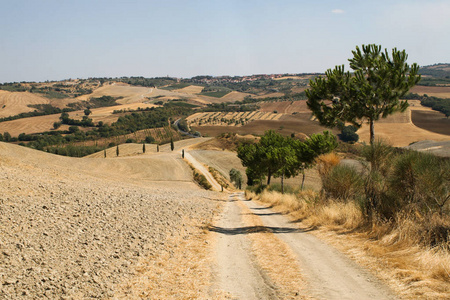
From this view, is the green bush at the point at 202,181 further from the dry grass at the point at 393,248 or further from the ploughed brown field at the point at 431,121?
the ploughed brown field at the point at 431,121

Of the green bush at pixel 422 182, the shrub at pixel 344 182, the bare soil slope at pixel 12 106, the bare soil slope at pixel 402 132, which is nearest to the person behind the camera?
the green bush at pixel 422 182

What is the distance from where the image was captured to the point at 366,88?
16.9 m

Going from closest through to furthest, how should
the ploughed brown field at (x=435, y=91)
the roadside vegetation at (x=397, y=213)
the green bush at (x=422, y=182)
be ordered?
the roadside vegetation at (x=397, y=213), the green bush at (x=422, y=182), the ploughed brown field at (x=435, y=91)

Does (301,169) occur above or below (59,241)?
below

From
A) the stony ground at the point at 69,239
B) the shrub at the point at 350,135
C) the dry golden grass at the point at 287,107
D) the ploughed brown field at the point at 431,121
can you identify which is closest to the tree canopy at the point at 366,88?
the stony ground at the point at 69,239

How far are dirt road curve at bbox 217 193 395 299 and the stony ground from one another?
6.88ft

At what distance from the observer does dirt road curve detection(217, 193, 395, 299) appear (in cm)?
622

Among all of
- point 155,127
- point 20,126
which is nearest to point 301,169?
point 155,127

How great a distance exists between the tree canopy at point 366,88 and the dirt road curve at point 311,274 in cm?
940

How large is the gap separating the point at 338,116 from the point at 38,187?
15.1 m

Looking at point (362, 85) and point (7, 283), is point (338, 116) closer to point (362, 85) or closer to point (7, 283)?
point (362, 85)

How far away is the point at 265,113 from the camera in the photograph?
174m

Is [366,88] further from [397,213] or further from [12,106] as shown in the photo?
[12,106]

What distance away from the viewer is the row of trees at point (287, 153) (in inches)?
1331
